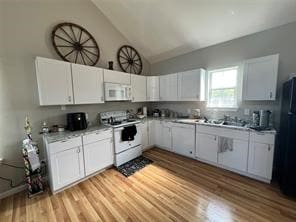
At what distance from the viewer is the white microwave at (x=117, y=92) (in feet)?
10.3

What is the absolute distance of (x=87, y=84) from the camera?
9.20 feet

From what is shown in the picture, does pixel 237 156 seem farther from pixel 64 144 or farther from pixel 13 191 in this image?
pixel 13 191

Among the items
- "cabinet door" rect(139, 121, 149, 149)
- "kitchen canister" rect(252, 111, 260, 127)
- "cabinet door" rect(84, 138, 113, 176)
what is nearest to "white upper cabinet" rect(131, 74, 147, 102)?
"cabinet door" rect(139, 121, 149, 149)

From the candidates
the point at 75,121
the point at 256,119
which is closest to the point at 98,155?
the point at 75,121

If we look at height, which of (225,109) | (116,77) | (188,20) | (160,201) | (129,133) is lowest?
(160,201)

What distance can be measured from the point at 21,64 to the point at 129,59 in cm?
255

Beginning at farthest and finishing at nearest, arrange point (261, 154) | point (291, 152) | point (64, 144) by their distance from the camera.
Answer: point (261, 154) → point (64, 144) → point (291, 152)

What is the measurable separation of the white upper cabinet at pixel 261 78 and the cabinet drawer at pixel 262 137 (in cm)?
68

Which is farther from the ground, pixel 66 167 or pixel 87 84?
pixel 87 84

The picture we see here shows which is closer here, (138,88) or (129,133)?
(129,133)

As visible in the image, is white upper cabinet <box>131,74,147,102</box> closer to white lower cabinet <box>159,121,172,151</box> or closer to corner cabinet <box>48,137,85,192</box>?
white lower cabinet <box>159,121,172,151</box>

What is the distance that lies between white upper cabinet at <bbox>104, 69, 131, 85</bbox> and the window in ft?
7.02

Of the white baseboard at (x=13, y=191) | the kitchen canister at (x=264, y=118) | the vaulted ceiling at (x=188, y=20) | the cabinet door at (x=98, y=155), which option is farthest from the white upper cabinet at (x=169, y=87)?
the white baseboard at (x=13, y=191)

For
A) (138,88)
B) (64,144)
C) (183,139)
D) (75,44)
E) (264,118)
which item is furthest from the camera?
(138,88)
